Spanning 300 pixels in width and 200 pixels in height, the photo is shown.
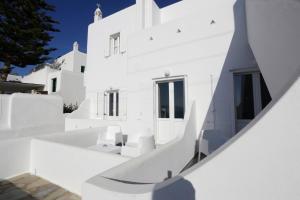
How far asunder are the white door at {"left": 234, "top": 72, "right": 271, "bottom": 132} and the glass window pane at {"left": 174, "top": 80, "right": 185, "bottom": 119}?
1.92 metres

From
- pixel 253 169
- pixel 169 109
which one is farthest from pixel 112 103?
pixel 253 169

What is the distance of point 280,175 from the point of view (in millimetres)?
1358

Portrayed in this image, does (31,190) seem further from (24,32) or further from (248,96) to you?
(24,32)

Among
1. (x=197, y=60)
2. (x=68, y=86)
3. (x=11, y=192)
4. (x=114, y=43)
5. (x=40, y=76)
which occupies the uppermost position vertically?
(x=114, y=43)

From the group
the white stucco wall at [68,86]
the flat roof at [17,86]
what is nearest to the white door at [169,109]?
the white stucco wall at [68,86]

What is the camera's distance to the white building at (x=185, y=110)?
1.45 metres

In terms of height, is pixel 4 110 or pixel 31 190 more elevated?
pixel 4 110

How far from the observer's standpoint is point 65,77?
52.9ft

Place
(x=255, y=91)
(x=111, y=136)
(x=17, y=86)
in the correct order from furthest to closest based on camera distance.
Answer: (x=17, y=86) → (x=111, y=136) → (x=255, y=91)

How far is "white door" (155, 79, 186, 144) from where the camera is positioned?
6.81 m

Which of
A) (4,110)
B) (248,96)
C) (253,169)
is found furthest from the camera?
(4,110)

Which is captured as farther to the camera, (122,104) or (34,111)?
(122,104)

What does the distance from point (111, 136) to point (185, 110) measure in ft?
10.5

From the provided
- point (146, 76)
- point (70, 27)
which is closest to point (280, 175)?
point (146, 76)
